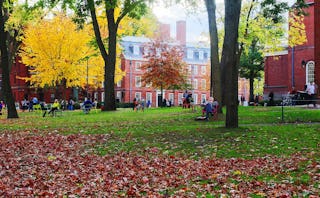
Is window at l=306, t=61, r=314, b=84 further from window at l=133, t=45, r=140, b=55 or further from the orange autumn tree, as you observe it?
window at l=133, t=45, r=140, b=55

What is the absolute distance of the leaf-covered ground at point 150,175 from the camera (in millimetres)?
8055

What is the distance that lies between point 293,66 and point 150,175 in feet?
127

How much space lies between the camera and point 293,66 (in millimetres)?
46156

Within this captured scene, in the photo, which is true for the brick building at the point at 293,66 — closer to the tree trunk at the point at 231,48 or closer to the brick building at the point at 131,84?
the brick building at the point at 131,84

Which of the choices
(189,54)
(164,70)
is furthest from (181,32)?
(164,70)

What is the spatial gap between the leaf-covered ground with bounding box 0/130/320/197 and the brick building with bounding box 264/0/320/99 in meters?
29.4

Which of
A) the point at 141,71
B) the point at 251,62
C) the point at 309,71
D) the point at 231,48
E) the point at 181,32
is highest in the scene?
the point at 181,32

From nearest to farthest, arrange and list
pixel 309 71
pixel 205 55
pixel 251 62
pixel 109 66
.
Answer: pixel 109 66, pixel 309 71, pixel 251 62, pixel 205 55

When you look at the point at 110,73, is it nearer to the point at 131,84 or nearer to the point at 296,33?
the point at 296,33

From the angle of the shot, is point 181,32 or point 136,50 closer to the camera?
point 136,50

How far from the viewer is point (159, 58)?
57344 millimetres

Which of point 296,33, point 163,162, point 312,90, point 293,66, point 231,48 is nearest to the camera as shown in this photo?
point 163,162

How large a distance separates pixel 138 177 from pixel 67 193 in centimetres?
180

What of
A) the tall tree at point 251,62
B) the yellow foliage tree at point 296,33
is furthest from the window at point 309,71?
the tall tree at point 251,62
